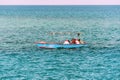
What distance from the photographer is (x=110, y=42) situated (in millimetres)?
90812

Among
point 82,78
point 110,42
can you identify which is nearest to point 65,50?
point 110,42

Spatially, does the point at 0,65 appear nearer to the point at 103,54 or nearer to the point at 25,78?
the point at 25,78

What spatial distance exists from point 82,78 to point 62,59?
15107 mm

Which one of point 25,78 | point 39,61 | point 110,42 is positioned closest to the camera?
point 25,78

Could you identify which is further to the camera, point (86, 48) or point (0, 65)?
point (86, 48)

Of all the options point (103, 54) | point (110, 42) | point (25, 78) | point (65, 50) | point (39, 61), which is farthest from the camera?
point (110, 42)

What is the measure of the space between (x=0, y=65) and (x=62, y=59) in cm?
1266

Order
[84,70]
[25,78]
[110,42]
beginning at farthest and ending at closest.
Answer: [110,42]
[84,70]
[25,78]

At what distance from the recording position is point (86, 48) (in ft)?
263

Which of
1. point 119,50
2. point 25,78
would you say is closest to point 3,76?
point 25,78

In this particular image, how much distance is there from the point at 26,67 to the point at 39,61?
230 inches

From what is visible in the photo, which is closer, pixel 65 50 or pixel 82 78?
pixel 82 78

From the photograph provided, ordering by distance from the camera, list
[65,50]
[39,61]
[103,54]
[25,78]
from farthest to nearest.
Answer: [65,50], [103,54], [39,61], [25,78]

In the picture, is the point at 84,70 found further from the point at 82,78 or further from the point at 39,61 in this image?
the point at 39,61
